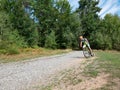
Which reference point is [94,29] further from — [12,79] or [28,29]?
[12,79]

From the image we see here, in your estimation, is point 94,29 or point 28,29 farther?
point 94,29

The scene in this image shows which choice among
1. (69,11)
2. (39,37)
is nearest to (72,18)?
(69,11)

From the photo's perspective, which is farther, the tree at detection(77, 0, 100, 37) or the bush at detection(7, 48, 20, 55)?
the tree at detection(77, 0, 100, 37)

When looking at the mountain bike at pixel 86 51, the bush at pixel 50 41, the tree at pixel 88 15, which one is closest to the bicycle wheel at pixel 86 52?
the mountain bike at pixel 86 51

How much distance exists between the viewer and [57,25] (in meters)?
62.6

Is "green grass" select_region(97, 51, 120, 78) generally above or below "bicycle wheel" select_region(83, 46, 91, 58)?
below

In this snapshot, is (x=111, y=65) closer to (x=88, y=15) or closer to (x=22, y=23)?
(x=22, y=23)

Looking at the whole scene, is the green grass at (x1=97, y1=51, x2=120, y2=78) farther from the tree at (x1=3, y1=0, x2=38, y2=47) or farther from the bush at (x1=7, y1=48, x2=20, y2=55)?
the tree at (x1=3, y1=0, x2=38, y2=47)

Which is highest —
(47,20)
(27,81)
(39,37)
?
(47,20)

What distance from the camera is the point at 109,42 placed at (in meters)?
59.1

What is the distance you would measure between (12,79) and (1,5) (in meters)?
46.2

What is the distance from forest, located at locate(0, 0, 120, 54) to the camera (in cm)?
5372

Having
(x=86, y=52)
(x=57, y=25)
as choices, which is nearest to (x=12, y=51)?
(x=86, y=52)

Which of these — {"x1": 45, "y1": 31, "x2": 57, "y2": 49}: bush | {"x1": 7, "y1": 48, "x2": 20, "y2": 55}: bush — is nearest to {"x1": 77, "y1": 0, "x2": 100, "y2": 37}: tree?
{"x1": 45, "y1": 31, "x2": 57, "y2": 49}: bush
